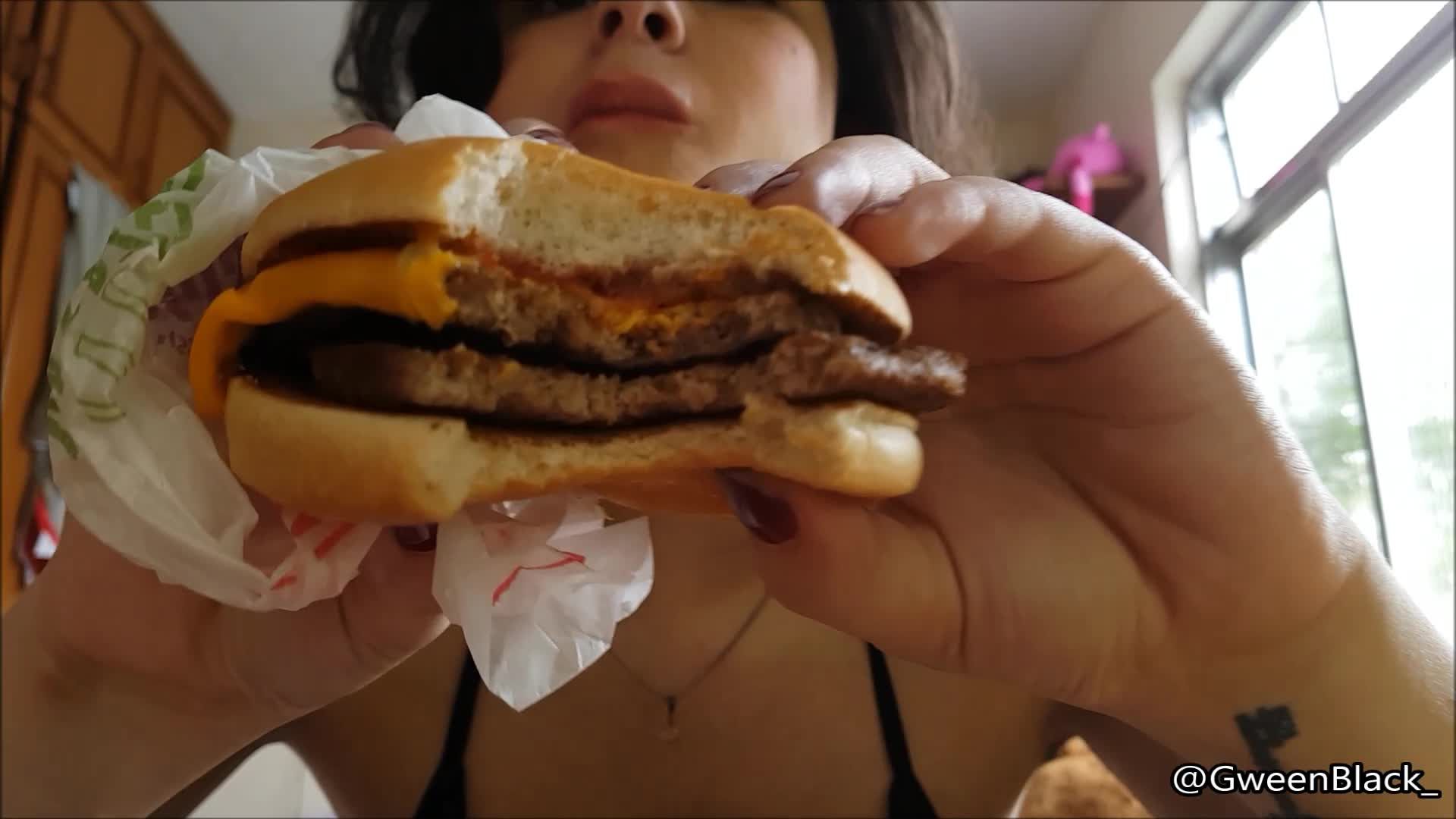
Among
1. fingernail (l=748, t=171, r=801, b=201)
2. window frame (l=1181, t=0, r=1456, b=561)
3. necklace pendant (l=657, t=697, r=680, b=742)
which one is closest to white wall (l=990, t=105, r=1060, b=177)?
window frame (l=1181, t=0, r=1456, b=561)

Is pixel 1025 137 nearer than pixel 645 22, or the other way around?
pixel 645 22

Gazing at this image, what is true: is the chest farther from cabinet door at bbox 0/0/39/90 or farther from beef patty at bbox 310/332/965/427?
cabinet door at bbox 0/0/39/90

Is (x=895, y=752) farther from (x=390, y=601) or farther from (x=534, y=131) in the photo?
(x=534, y=131)

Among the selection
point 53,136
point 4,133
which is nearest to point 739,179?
point 4,133

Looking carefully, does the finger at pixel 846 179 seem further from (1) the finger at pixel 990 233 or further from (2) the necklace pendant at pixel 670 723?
(2) the necklace pendant at pixel 670 723

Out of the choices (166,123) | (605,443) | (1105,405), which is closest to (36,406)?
(166,123)

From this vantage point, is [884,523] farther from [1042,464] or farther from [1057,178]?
[1057,178]
